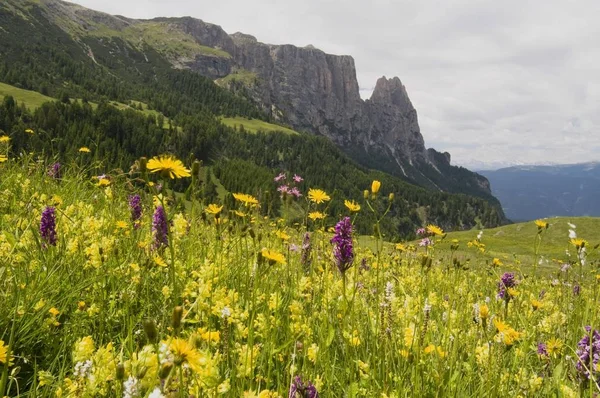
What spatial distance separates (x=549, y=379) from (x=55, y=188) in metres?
7.77

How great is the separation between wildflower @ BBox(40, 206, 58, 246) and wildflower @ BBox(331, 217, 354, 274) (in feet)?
8.44

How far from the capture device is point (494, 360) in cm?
319

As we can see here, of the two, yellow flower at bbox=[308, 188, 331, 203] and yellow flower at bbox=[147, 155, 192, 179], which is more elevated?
yellow flower at bbox=[147, 155, 192, 179]

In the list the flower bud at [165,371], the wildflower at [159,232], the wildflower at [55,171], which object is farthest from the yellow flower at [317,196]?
the wildflower at [55,171]

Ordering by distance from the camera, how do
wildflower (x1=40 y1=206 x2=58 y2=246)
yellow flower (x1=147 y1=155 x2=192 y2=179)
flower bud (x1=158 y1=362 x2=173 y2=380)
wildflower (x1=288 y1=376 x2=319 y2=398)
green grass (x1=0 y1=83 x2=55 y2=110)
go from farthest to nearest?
green grass (x1=0 y1=83 x2=55 y2=110)
wildflower (x1=40 y1=206 x2=58 y2=246)
wildflower (x1=288 y1=376 x2=319 y2=398)
yellow flower (x1=147 y1=155 x2=192 y2=179)
flower bud (x1=158 y1=362 x2=173 y2=380)

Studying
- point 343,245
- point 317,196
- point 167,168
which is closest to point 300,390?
point 167,168

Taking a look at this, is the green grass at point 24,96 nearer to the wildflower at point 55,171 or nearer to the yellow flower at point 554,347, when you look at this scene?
the wildflower at point 55,171

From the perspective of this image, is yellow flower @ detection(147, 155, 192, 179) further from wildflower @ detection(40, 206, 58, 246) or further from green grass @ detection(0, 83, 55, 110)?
green grass @ detection(0, 83, 55, 110)

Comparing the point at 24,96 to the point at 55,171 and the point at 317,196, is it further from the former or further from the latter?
the point at 317,196

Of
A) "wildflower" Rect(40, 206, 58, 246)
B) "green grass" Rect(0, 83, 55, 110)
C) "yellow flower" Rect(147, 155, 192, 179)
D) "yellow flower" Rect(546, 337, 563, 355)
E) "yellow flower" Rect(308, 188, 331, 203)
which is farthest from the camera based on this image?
"green grass" Rect(0, 83, 55, 110)

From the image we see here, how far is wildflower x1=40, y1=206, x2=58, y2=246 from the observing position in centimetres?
384

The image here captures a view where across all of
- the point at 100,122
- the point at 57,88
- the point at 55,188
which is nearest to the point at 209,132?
the point at 100,122

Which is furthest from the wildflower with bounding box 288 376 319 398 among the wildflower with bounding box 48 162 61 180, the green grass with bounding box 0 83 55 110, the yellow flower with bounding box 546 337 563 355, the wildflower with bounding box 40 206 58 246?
the green grass with bounding box 0 83 55 110

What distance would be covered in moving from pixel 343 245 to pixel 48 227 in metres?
2.72
